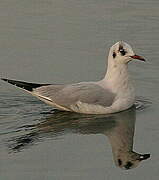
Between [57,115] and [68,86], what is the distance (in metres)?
0.37

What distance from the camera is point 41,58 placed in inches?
454

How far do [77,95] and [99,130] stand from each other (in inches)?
27.7

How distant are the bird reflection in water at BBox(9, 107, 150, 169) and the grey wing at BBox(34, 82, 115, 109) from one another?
0.55ft

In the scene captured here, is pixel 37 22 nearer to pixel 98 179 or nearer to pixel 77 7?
pixel 77 7

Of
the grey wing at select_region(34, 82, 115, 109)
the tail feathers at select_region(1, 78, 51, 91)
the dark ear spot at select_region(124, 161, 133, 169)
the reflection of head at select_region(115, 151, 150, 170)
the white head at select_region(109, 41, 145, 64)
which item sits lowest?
the dark ear spot at select_region(124, 161, 133, 169)

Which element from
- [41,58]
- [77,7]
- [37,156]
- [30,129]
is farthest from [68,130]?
[77,7]

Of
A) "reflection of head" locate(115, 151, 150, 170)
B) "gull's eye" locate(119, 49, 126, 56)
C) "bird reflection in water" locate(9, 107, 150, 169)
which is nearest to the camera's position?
"reflection of head" locate(115, 151, 150, 170)

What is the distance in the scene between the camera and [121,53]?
991 cm

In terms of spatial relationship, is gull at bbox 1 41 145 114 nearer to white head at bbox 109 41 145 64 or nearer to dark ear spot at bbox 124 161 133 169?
white head at bbox 109 41 145 64

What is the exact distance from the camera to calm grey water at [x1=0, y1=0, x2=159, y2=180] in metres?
8.05

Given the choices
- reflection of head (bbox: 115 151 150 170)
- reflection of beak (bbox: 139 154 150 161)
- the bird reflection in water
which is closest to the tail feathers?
the bird reflection in water

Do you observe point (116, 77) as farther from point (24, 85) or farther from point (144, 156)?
point (144, 156)

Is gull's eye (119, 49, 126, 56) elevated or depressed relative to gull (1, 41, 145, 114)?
elevated

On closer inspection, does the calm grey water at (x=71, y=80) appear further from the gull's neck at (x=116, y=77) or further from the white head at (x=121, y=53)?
the white head at (x=121, y=53)
